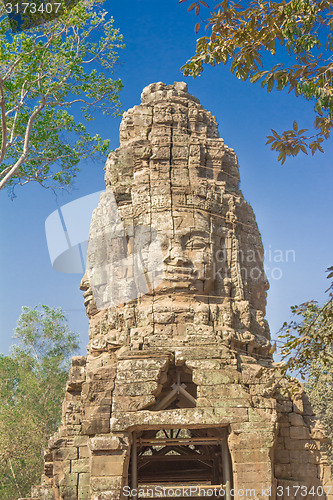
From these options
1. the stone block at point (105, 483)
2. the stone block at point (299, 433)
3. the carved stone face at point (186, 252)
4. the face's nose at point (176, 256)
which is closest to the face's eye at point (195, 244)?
the carved stone face at point (186, 252)

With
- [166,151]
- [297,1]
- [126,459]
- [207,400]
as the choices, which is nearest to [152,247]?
[166,151]

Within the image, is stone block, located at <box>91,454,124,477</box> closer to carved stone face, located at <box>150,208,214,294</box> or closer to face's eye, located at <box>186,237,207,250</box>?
carved stone face, located at <box>150,208,214,294</box>

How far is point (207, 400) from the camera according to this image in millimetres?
14141

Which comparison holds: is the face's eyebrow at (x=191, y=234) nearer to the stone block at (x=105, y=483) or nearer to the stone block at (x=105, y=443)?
the stone block at (x=105, y=443)

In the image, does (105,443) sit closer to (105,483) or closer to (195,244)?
(105,483)

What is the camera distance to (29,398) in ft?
97.3

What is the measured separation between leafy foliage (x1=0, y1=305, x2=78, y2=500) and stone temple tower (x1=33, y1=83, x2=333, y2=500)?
10.5m

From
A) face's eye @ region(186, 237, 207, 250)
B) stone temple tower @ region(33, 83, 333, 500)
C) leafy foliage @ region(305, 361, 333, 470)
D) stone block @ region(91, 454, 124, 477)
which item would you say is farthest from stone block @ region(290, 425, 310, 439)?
leafy foliage @ region(305, 361, 333, 470)

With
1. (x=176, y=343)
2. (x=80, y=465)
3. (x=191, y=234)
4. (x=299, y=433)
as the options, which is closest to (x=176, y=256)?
(x=191, y=234)

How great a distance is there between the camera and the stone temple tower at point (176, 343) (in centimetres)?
1397

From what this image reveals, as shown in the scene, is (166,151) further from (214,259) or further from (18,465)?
(18,465)

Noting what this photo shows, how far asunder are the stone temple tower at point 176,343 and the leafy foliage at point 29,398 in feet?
34.5

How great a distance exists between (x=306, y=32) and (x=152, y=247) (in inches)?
364

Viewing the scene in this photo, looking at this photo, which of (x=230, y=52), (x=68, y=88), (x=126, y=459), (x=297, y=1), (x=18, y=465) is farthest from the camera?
(x=18, y=465)
